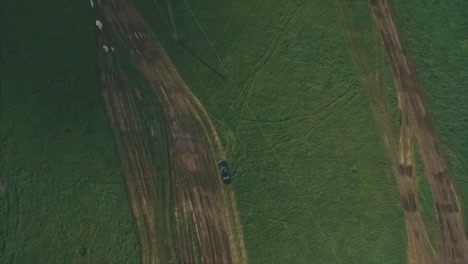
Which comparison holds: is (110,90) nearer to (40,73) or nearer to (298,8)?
(40,73)

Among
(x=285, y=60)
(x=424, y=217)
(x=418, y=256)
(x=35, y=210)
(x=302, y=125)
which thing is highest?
(x=285, y=60)

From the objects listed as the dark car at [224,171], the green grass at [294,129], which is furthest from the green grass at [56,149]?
the dark car at [224,171]

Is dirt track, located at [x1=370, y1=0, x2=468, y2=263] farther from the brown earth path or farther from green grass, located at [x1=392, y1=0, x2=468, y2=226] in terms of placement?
green grass, located at [x1=392, y1=0, x2=468, y2=226]

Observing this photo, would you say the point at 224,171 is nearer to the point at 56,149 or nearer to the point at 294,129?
the point at 294,129

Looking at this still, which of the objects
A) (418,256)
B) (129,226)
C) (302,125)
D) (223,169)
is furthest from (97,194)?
(418,256)

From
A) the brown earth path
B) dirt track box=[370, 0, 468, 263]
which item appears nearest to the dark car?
the brown earth path

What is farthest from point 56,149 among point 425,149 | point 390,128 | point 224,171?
point 425,149

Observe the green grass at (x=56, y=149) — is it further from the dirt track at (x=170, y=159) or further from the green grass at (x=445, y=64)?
the green grass at (x=445, y=64)
